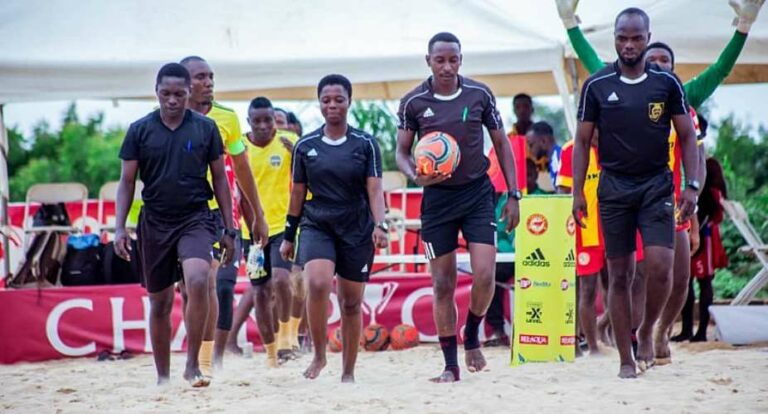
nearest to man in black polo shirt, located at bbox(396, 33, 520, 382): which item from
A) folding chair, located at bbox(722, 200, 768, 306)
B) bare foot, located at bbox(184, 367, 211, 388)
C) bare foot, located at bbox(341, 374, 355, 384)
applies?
bare foot, located at bbox(341, 374, 355, 384)

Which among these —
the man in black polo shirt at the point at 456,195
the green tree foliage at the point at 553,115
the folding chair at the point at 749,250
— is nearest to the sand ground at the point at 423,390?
the man in black polo shirt at the point at 456,195

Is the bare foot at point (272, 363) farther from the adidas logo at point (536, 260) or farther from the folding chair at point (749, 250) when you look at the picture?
the folding chair at point (749, 250)

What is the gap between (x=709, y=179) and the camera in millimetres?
12180

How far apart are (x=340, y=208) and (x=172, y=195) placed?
1.14 m

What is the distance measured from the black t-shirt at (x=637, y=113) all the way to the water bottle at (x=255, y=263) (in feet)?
12.0

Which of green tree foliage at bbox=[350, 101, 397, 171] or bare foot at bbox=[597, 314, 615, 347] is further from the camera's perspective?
green tree foliage at bbox=[350, 101, 397, 171]

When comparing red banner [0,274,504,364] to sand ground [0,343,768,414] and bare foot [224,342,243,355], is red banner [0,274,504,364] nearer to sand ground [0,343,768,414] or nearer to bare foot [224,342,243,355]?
bare foot [224,342,243,355]

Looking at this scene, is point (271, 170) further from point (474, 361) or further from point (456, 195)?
point (474, 361)

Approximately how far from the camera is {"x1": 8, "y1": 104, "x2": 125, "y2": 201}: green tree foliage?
113 feet

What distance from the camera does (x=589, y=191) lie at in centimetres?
1011

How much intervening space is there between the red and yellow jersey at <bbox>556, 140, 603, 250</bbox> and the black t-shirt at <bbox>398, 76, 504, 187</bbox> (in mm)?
1925

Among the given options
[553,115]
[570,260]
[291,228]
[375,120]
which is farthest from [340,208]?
[553,115]

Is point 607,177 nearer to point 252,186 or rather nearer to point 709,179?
point 252,186

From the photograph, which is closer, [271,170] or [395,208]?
[271,170]
